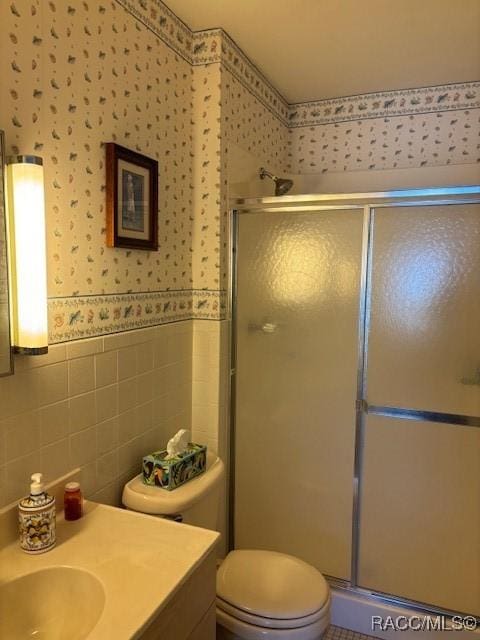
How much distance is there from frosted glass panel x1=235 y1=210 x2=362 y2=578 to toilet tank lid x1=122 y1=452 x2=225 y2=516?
56 centimetres

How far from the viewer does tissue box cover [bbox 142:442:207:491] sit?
1530 mm

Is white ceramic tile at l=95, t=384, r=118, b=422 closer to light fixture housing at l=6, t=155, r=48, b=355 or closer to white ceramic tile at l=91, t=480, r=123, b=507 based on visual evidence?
white ceramic tile at l=91, t=480, r=123, b=507

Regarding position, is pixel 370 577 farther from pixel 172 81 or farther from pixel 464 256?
pixel 172 81

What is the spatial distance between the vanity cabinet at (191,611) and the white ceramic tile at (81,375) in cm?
57

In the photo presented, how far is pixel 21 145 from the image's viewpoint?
3.85ft

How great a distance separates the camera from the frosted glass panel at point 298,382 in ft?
6.41

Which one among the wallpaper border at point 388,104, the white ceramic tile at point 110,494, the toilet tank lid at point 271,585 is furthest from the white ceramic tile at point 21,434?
the wallpaper border at point 388,104

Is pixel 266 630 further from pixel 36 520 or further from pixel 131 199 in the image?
pixel 131 199

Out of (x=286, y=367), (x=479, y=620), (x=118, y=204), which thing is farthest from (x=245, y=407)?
(x=479, y=620)

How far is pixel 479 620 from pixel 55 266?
6.52ft

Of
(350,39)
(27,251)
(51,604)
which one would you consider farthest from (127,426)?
(350,39)

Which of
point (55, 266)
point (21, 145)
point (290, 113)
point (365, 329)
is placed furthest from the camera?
point (290, 113)

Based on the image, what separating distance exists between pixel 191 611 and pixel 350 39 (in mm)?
2043

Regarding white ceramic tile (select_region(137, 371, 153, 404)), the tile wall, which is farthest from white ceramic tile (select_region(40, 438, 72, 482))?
white ceramic tile (select_region(137, 371, 153, 404))
